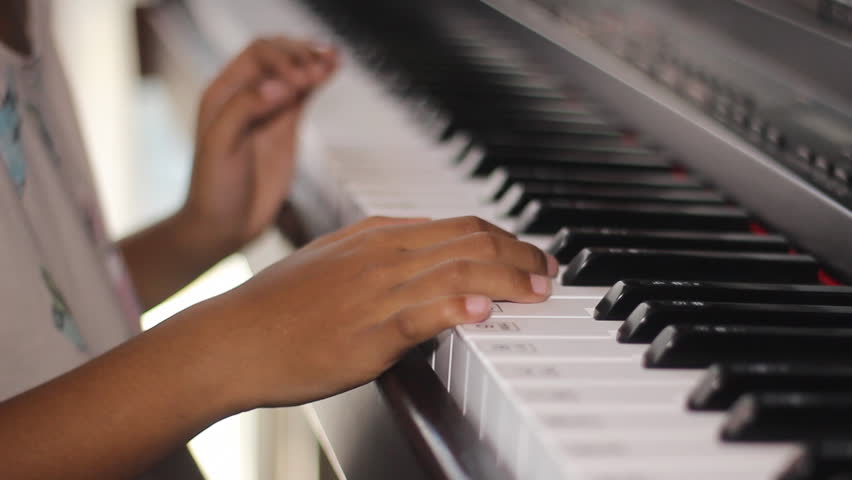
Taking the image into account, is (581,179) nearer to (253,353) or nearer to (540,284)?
(540,284)

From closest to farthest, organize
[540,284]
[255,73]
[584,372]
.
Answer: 1. [584,372]
2. [540,284]
3. [255,73]

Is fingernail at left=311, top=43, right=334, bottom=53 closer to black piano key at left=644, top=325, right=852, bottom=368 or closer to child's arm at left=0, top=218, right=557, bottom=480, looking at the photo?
child's arm at left=0, top=218, right=557, bottom=480

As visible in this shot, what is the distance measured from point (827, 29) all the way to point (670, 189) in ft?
0.64

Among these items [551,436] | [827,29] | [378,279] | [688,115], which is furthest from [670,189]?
[551,436]

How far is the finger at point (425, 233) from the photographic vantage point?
0.60 meters

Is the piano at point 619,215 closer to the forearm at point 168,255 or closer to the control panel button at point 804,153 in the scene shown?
the control panel button at point 804,153

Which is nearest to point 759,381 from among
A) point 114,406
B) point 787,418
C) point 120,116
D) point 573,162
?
point 787,418

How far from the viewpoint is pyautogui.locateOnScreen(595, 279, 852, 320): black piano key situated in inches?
22.9

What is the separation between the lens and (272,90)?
1037 millimetres

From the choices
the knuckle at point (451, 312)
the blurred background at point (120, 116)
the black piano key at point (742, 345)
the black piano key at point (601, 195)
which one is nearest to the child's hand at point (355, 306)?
the knuckle at point (451, 312)

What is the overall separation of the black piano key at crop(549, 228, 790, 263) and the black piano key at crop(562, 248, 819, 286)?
3 centimetres

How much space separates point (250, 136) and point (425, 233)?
1.82 feet

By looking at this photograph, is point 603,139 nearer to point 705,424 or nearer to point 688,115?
point 688,115

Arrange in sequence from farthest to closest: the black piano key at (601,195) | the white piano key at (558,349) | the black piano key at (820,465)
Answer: the black piano key at (601,195)
the white piano key at (558,349)
the black piano key at (820,465)
